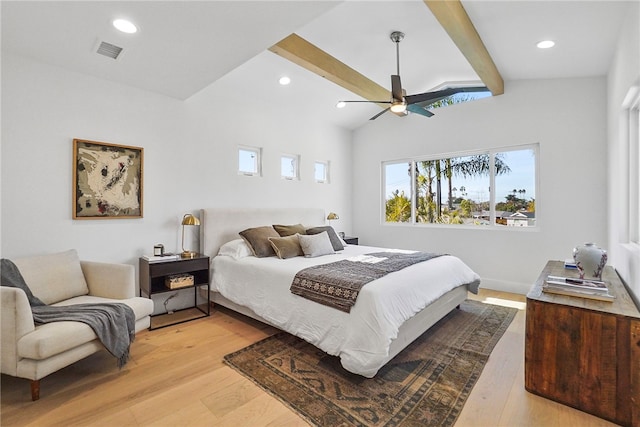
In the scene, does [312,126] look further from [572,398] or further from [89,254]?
[572,398]

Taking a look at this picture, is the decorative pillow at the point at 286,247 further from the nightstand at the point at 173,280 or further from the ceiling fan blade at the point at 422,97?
the ceiling fan blade at the point at 422,97

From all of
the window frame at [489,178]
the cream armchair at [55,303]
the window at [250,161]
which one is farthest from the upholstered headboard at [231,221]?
the window frame at [489,178]

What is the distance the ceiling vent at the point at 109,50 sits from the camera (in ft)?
8.59

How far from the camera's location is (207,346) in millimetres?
2826

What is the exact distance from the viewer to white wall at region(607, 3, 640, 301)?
7.37ft

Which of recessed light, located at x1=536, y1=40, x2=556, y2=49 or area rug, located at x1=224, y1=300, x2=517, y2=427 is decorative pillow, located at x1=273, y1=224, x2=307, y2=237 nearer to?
area rug, located at x1=224, y1=300, x2=517, y2=427

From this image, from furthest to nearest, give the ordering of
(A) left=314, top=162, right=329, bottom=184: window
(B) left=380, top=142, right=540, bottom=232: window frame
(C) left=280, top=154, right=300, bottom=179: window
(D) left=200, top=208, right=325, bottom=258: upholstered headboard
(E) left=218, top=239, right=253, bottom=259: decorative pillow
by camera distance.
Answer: (A) left=314, top=162, right=329, bottom=184: window
(C) left=280, top=154, right=300, bottom=179: window
(B) left=380, top=142, right=540, bottom=232: window frame
(D) left=200, top=208, right=325, bottom=258: upholstered headboard
(E) left=218, top=239, right=253, bottom=259: decorative pillow

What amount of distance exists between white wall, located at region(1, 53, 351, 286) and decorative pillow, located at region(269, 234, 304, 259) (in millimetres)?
1059

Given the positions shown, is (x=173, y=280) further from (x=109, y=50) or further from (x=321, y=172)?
(x=321, y=172)

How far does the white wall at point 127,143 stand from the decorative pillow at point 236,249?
1.60 ft

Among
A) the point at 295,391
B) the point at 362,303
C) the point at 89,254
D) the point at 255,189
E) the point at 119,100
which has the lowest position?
the point at 295,391

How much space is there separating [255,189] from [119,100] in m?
1.94

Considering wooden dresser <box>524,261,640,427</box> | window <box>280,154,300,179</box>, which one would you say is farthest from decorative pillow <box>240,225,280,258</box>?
wooden dresser <box>524,261,640,427</box>

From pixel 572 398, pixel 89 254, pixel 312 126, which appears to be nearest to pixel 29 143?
pixel 89 254
